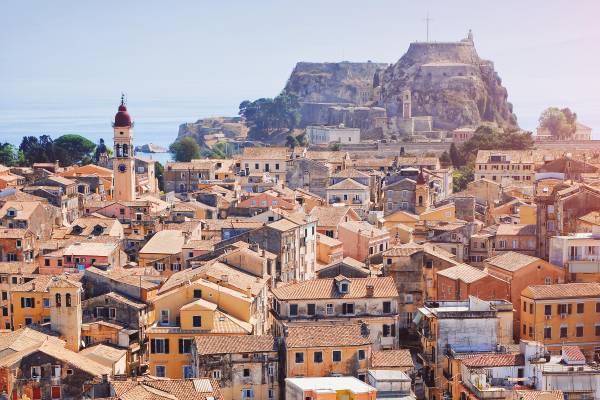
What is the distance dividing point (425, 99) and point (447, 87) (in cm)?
311

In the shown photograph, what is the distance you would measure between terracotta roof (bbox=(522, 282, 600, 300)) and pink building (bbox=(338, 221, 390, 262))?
14.0m

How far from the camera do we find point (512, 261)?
151 feet

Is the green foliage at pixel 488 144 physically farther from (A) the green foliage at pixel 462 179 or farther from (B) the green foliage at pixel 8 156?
(B) the green foliage at pixel 8 156

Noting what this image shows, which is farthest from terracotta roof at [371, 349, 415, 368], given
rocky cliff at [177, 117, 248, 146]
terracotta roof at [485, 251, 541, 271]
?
rocky cliff at [177, 117, 248, 146]

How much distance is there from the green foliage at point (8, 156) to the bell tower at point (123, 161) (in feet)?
75.3

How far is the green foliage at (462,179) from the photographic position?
88.5 m

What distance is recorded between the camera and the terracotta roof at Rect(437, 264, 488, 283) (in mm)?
43531

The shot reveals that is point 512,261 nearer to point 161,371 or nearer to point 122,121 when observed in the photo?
point 161,371

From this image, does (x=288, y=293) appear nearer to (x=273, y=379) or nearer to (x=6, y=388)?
(x=273, y=379)

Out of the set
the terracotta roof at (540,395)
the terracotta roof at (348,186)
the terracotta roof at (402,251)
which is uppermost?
the terracotta roof at (348,186)

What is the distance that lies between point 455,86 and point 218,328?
10199 centimetres

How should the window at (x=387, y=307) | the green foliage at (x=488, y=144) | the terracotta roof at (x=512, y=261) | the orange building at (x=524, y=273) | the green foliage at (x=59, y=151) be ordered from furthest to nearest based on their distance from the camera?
the green foliage at (x=488, y=144) < the green foliage at (x=59, y=151) < the terracotta roof at (x=512, y=261) < the orange building at (x=524, y=273) < the window at (x=387, y=307)

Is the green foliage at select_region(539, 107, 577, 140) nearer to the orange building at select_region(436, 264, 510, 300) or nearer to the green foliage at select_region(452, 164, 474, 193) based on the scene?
the green foliage at select_region(452, 164, 474, 193)

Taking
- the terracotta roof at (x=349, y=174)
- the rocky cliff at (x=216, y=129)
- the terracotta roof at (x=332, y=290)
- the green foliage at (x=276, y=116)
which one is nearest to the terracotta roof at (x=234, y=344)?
the terracotta roof at (x=332, y=290)
